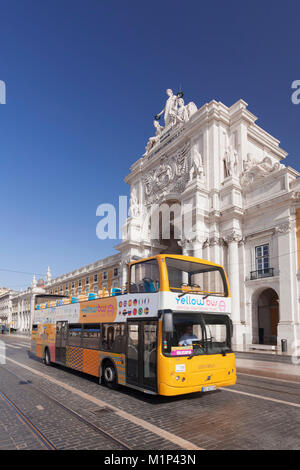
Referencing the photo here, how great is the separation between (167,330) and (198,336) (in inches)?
47.1

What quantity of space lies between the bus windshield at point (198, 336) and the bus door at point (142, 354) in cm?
50

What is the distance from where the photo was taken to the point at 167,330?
7695mm

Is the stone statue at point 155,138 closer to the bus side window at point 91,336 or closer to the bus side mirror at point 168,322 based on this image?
the bus side window at point 91,336

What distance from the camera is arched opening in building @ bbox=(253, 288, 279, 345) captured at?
25156 millimetres

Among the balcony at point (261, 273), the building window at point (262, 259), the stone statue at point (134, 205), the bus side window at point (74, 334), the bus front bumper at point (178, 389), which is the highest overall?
the stone statue at point (134, 205)

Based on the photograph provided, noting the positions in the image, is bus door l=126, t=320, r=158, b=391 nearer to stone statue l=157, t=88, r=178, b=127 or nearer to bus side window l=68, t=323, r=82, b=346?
bus side window l=68, t=323, r=82, b=346

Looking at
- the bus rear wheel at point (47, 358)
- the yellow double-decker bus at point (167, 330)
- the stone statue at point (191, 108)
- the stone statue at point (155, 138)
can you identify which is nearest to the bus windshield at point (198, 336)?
the yellow double-decker bus at point (167, 330)

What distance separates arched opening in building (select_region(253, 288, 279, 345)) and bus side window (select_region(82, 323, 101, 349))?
17.1 m

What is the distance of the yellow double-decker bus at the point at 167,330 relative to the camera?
309 inches

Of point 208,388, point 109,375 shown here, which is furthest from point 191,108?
point 208,388

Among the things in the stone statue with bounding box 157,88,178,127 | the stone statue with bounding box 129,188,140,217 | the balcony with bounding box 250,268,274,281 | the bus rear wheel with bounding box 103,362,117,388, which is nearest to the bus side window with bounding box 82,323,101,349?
the bus rear wheel with bounding box 103,362,117,388
